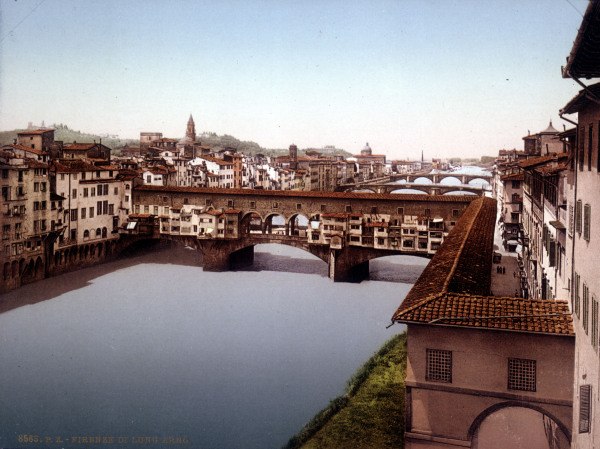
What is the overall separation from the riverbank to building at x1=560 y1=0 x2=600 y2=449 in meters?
5.92

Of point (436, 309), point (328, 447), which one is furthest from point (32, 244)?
point (436, 309)

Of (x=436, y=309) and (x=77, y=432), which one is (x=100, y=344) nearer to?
(x=77, y=432)

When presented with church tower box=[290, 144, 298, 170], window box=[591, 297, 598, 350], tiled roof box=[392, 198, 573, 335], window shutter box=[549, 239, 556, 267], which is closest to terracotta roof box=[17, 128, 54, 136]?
church tower box=[290, 144, 298, 170]

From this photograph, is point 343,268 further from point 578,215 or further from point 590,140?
point 590,140

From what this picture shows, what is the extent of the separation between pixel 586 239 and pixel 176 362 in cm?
1392

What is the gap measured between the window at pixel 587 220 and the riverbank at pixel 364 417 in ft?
22.7

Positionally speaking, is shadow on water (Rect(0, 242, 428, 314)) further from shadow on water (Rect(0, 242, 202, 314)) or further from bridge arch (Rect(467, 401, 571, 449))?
bridge arch (Rect(467, 401, 571, 449))

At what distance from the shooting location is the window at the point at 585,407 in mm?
7161

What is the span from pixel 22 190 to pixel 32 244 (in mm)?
2768

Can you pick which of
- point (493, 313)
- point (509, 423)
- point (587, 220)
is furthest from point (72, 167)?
point (587, 220)

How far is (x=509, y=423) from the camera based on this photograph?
39.0 ft

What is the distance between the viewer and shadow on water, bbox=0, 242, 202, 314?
25698mm

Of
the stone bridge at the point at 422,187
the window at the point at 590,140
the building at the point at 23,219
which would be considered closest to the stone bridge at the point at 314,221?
the building at the point at 23,219

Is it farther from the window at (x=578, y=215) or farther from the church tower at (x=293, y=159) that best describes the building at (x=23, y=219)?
the church tower at (x=293, y=159)
